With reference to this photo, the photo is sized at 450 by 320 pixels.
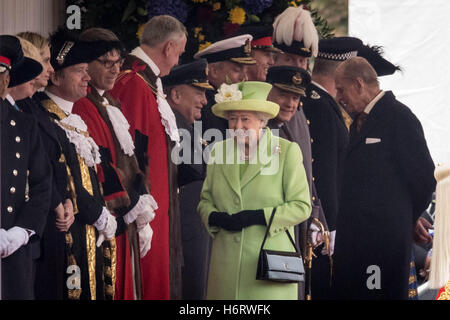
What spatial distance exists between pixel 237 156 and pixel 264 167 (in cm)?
21

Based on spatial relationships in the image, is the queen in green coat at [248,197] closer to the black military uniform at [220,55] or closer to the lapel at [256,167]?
the lapel at [256,167]

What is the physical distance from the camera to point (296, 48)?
23.7ft

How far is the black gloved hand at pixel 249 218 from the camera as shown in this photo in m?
6.22

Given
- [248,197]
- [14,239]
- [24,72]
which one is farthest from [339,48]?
[14,239]

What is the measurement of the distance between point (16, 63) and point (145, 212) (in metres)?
1.41

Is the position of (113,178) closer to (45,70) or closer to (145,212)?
(145,212)

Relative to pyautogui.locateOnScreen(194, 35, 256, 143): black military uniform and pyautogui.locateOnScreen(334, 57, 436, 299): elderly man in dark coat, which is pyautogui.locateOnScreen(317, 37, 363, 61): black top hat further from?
pyautogui.locateOnScreen(194, 35, 256, 143): black military uniform

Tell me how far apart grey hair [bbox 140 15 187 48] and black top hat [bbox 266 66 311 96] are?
71 cm

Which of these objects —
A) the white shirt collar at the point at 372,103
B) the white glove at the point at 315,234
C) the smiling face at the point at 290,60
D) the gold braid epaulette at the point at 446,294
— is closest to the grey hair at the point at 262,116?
the smiling face at the point at 290,60

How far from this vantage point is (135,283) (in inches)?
255

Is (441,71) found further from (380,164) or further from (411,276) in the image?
(411,276)

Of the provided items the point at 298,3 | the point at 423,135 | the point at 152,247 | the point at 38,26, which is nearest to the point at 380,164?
the point at 423,135

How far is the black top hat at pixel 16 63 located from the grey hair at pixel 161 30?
1195mm

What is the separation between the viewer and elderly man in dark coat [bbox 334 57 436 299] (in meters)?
7.17
